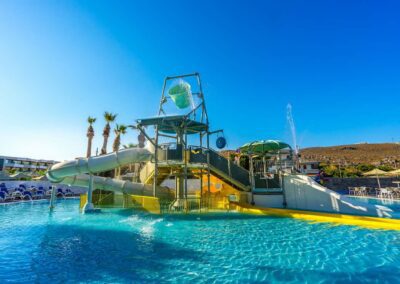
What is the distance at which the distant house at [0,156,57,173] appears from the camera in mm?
75306

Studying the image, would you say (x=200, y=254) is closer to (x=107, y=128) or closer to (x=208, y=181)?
(x=208, y=181)

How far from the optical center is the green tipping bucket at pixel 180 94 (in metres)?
21.0

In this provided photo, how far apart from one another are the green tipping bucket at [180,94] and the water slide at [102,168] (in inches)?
236

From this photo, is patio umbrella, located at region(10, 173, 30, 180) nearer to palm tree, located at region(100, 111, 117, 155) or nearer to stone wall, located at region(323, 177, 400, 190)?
palm tree, located at region(100, 111, 117, 155)

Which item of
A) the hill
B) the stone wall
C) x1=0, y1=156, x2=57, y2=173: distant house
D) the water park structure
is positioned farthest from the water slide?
the hill

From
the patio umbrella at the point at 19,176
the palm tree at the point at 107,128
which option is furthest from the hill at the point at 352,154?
the patio umbrella at the point at 19,176

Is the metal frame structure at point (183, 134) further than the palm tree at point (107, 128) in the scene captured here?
No

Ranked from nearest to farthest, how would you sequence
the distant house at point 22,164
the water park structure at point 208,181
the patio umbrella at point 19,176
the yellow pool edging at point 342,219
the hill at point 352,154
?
the yellow pool edging at point 342,219 < the water park structure at point 208,181 < the patio umbrella at point 19,176 < the distant house at point 22,164 < the hill at point 352,154

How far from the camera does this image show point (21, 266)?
20.9 feet

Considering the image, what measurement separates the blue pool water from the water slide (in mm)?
4879

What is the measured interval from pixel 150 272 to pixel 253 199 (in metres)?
13.6

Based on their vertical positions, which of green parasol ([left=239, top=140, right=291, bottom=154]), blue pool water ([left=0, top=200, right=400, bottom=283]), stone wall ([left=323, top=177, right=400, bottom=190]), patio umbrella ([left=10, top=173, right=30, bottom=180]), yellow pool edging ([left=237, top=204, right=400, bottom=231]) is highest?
green parasol ([left=239, top=140, right=291, bottom=154])

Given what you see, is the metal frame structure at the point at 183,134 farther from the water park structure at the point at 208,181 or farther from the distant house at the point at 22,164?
the distant house at the point at 22,164

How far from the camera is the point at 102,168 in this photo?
16.5 meters
